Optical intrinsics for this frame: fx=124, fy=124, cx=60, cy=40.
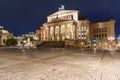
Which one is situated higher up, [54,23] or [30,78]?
[54,23]

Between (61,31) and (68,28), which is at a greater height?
(68,28)

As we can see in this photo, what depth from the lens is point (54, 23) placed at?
207 feet

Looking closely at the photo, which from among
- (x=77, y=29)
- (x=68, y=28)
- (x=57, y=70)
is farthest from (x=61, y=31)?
(x=57, y=70)

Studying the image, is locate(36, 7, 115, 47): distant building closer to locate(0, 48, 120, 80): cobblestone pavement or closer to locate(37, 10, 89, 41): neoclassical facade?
locate(37, 10, 89, 41): neoclassical facade

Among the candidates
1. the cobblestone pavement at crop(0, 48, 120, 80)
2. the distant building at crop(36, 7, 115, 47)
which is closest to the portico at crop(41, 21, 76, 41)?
the distant building at crop(36, 7, 115, 47)

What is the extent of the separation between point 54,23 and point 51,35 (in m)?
7.18

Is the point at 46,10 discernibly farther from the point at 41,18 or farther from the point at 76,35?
the point at 76,35

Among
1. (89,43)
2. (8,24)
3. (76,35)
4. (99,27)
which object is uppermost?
(8,24)

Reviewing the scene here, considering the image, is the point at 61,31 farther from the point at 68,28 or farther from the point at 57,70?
the point at 57,70

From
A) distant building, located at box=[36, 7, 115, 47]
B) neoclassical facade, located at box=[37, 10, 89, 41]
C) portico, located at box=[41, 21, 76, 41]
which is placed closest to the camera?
portico, located at box=[41, 21, 76, 41]

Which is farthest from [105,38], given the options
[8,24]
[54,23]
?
[8,24]

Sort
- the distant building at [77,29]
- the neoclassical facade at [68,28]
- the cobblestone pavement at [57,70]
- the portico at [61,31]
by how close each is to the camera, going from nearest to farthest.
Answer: the cobblestone pavement at [57,70]
the portico at [61,31]
the neoclassical facade at [68,28]
the distant building at [77,29]

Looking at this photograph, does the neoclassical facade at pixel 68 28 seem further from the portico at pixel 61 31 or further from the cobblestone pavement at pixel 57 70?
the cobblestone pavement at pixel 57 70

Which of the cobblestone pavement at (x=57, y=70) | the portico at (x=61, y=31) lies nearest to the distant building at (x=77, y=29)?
the portico at (x=61, y=31)
